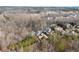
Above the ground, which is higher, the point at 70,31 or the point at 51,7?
the point at 51,7

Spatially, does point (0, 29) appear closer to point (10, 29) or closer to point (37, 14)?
point (10, 29)

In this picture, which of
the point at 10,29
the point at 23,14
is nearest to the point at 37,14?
the point at 23,14

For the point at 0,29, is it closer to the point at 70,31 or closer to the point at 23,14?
the point at 23,14

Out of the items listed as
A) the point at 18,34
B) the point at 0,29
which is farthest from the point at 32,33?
the point at 0,29
